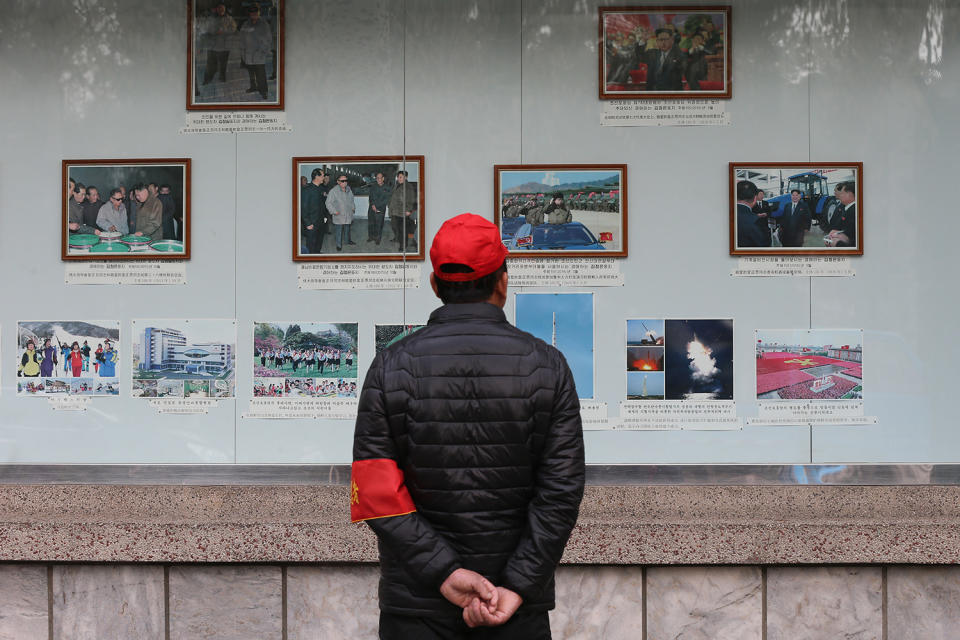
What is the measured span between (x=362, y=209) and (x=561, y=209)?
0.93 meters

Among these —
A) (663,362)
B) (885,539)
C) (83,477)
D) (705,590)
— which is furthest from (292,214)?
(885,539)

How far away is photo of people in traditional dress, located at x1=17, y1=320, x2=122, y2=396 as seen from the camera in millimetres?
4355

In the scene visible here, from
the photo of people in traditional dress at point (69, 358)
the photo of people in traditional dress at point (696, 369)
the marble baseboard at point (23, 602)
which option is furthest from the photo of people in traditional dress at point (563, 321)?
the marble baseboard at point (23, 602)

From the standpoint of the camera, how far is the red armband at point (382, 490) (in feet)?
7.57
